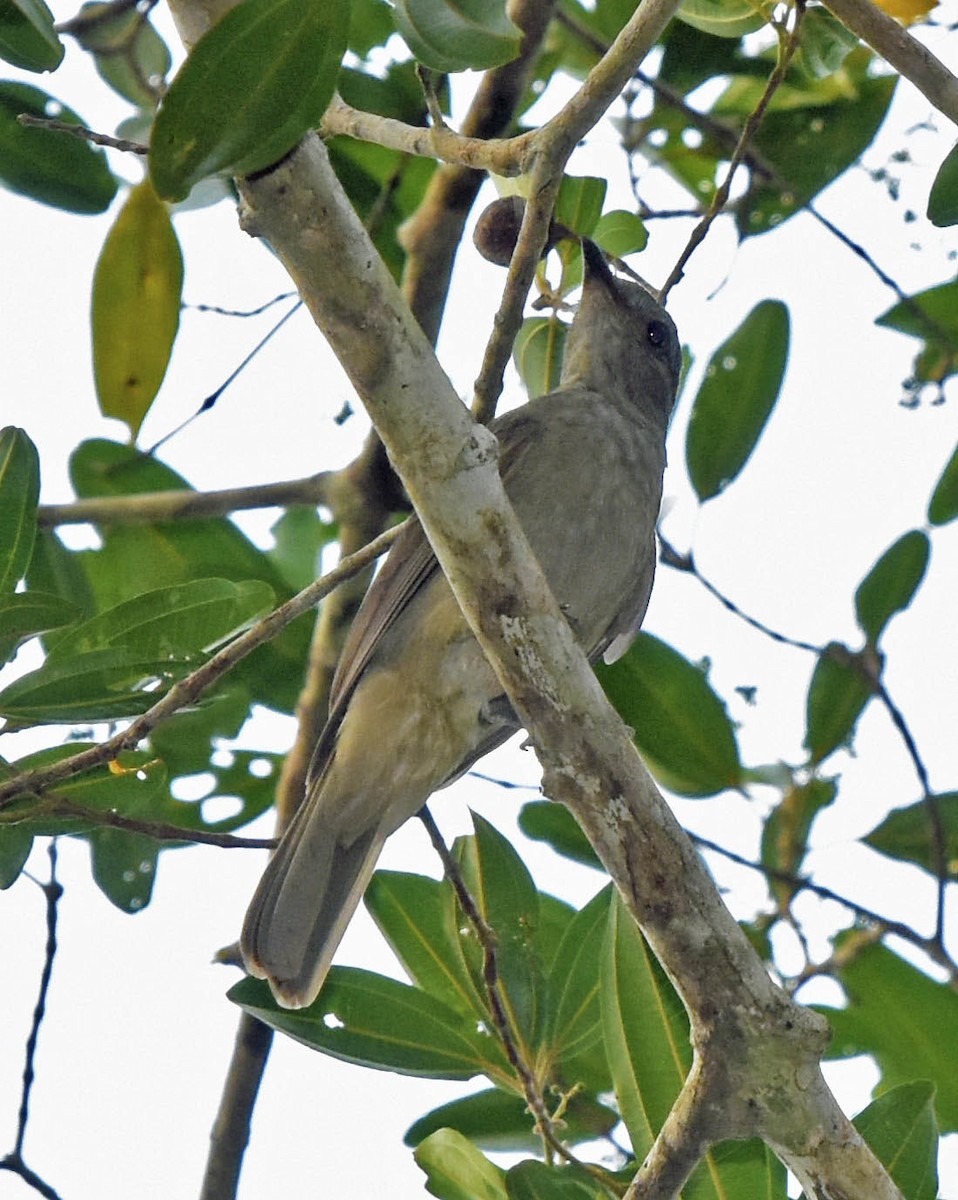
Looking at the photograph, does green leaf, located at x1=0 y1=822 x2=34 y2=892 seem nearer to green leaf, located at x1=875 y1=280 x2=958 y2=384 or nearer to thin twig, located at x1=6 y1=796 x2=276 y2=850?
thin twig, located at x1=6 y1=796 x2=276 y2=850

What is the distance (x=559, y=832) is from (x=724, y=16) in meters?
2.25

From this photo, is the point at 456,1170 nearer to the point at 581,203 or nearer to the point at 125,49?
the point at 581,203

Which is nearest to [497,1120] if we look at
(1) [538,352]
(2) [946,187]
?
(1) [538,352]

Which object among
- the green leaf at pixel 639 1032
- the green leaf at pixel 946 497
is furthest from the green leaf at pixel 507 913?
the green leaf at pixel 946 497

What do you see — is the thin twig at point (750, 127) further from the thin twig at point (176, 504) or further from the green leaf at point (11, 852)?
the green leaf at point (11, 852)

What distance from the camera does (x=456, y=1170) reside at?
3430 mm

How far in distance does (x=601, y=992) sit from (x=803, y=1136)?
1.98ft

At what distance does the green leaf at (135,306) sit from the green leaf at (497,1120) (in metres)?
2.08

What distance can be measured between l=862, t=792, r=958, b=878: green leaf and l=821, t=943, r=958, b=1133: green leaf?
0.31 metres

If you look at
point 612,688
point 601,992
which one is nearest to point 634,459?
point 612,688

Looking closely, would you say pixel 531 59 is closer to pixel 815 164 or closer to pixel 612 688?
pixel 815 164

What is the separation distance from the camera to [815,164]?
203 inches

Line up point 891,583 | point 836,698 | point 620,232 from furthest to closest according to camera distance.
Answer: point 891,583 → point 836,698 → point 620,232

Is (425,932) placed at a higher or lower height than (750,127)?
lower
